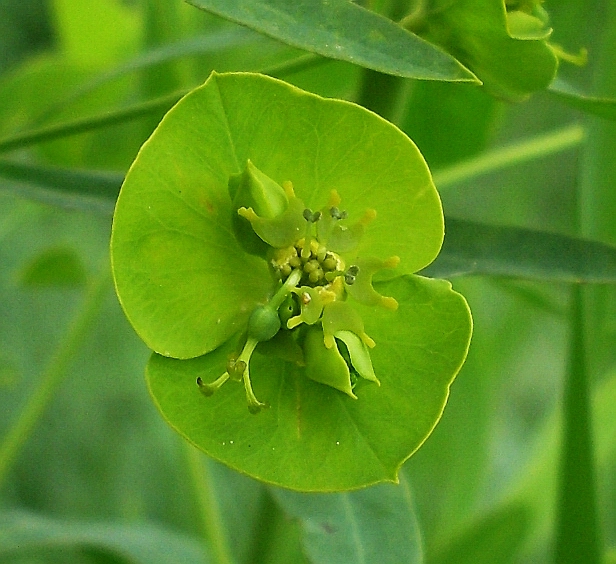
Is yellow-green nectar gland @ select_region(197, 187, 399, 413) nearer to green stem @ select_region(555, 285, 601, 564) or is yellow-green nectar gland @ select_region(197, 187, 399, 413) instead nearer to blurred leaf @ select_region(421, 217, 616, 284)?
blurred leaf @ select_region(421, 217, 616, 284)

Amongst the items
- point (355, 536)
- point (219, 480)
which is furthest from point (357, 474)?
point (219, 480)

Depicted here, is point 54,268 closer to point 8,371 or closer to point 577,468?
point 8,371

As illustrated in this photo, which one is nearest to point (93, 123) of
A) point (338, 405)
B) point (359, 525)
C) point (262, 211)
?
point (262, 211)

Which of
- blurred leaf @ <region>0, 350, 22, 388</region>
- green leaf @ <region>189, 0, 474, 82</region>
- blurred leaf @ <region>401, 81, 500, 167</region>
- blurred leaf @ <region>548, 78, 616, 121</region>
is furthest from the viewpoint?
blurred leaf @ <region>0, 350, 22, 388</region>

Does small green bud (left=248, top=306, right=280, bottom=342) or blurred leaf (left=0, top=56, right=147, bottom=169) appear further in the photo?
blurred leaf (left=0, top=56, right=147, bottom=169)

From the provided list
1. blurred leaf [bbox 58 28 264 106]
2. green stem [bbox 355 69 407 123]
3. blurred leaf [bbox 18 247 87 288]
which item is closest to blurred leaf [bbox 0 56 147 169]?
blurred leaf [bbox 18 247 87 288]

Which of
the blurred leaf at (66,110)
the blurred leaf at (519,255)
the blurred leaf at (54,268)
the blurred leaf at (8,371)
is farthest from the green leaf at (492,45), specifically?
the blurred leaf at (8,371)
